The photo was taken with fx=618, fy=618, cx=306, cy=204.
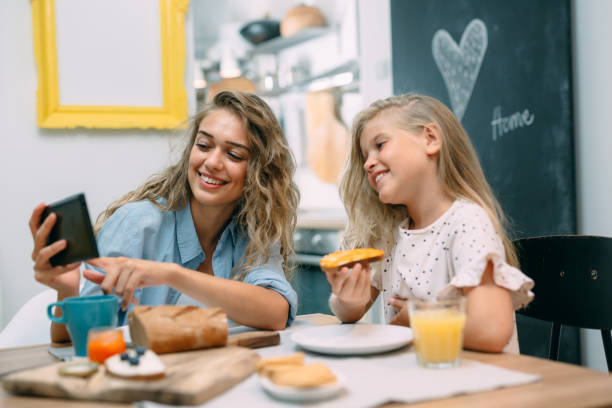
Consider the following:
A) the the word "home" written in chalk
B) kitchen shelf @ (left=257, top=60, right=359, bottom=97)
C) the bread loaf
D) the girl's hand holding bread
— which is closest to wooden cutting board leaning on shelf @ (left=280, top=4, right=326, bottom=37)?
kitchen shelf @ (left=257, top=60, right=359, bottom=97)

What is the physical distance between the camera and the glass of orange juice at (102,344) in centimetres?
95

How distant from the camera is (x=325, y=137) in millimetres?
4027

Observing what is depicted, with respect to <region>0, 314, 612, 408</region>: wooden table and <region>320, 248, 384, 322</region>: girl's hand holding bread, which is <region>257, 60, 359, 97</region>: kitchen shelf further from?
<region>0, 314, 612, 408</region>: wooden table

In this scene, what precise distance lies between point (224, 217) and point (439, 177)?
2.04ft

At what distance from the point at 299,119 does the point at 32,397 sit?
11.9 ft

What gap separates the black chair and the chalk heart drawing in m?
0.98

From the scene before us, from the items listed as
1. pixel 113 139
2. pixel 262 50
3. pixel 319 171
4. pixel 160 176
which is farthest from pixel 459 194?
pixel 262 50

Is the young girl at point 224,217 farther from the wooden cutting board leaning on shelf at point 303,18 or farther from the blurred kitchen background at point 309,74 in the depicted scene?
the wooden cutting board leaning on shelf at point 303,18

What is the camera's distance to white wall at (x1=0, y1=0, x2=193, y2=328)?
76.5 inches

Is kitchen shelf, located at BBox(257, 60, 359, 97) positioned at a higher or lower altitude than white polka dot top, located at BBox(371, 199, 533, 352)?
higher

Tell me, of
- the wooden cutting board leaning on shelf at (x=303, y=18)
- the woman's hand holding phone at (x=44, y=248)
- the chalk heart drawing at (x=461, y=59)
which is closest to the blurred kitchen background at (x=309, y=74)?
the wooden cutting board leaning on shelf at (x=303, y=18)

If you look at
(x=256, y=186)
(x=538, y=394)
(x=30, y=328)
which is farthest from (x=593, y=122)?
(x=30, y=328)

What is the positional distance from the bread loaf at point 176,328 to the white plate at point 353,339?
0.14 m

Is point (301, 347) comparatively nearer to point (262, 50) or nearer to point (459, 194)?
point (459, 194)
